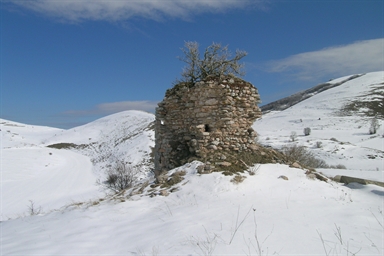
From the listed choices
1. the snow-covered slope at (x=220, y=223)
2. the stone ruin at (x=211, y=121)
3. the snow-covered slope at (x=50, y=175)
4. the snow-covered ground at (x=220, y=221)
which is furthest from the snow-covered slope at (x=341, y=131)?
the snow-covered slope at (x=50, y=175)

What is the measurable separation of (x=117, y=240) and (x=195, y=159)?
13.8 feet

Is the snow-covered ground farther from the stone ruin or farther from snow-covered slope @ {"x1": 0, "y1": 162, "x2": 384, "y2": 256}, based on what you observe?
the stone ruin

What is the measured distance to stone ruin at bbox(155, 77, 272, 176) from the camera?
8164 millimetres

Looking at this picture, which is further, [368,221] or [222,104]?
[222,104]

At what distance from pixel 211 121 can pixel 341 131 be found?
41.2m

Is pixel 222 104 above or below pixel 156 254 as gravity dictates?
above

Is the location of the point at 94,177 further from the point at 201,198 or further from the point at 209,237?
the point at 209,237

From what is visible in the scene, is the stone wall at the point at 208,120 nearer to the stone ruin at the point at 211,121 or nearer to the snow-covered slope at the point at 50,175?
the stone ruin at the point at 211,121

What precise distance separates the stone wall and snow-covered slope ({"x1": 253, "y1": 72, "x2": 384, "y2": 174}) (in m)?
15.0

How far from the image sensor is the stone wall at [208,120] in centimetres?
820

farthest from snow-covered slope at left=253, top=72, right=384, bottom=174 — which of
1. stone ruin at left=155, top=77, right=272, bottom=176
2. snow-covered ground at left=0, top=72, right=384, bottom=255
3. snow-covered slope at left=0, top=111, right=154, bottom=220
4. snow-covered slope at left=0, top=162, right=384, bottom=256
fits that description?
snow-covered slope at left=0, top=111, right=154, bottom=220

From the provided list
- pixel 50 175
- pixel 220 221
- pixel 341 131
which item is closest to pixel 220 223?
pixel 220 221

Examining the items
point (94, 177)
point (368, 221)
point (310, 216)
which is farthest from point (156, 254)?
point (94, 177)

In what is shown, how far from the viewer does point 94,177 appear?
72.8 feet
